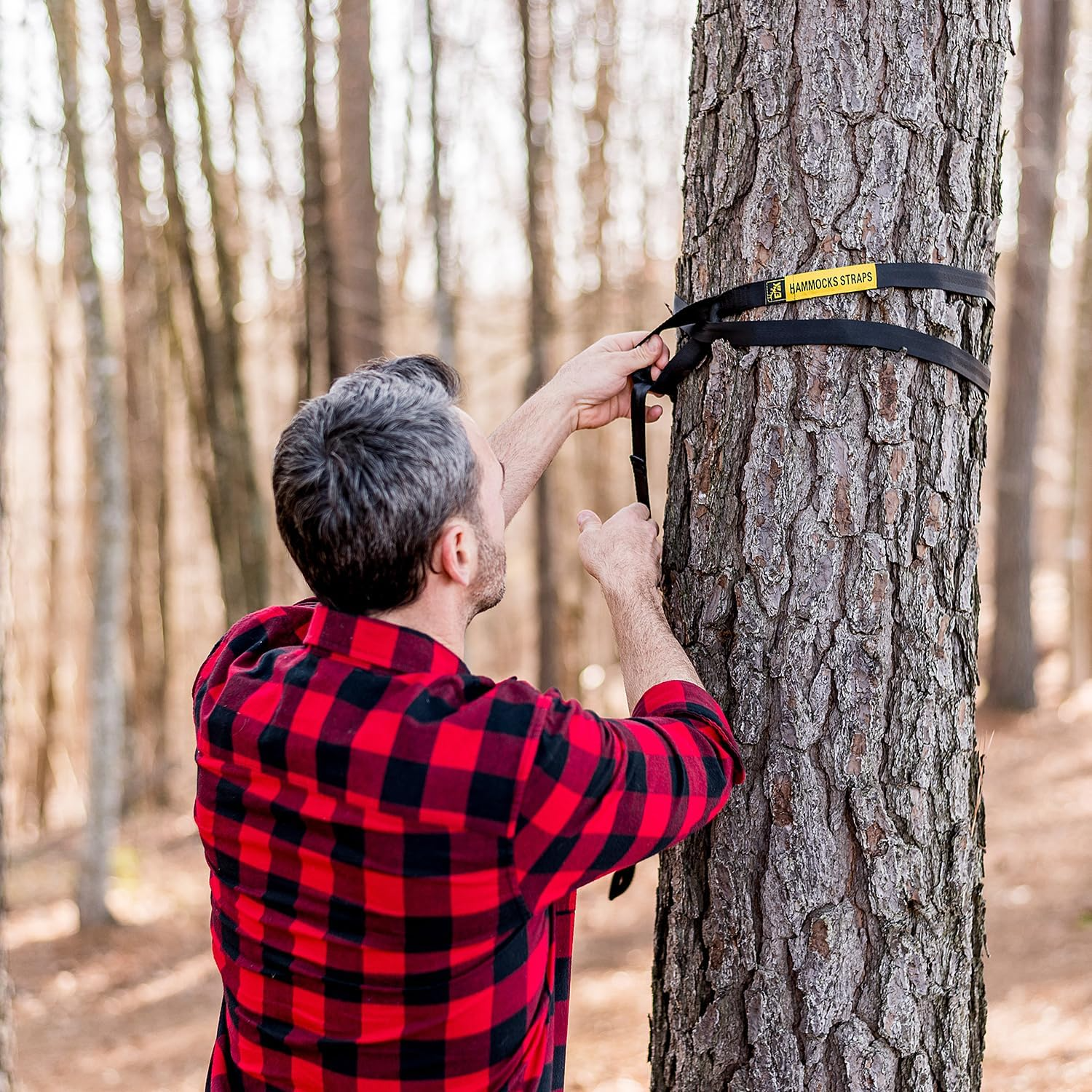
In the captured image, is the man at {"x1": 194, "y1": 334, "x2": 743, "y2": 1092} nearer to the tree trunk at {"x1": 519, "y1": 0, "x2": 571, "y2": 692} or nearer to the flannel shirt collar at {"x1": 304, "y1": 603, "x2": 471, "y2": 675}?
the flannel shirt collar at {"x1": 304, "y1": 603, "x2": 471, "y2": 675}

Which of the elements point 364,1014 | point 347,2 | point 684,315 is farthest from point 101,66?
point 364,1014

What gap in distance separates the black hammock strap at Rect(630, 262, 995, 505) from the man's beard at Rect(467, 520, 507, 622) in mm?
541

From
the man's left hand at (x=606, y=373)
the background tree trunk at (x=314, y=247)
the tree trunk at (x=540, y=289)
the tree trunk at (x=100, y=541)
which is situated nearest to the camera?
the man's left hand at (x=606, y=373)

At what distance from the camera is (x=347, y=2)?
920 centimetres

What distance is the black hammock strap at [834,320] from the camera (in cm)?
179

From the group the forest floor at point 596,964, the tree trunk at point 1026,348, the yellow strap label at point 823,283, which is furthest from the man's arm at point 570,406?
the tree trunk at point 1026,348

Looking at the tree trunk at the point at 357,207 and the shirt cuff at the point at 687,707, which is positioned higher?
the tree trunk at the point at 357,207

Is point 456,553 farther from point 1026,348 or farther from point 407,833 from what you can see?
point 1026,348

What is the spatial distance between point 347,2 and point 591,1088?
8.76 m

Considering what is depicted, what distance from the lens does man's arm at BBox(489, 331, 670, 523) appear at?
2117 millimetres

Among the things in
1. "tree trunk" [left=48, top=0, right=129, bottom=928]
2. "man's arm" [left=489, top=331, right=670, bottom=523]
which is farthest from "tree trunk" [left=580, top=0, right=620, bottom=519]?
"man's arm" [left=489, top=331, right=670, bottom=523]

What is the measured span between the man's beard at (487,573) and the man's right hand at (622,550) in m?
0.23

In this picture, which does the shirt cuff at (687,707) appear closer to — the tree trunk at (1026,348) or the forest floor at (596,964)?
the forest floor at (596,964)

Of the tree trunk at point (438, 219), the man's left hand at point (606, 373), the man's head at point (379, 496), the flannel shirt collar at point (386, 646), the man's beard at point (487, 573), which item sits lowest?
the flannel shirt collar at point (386, 646)
